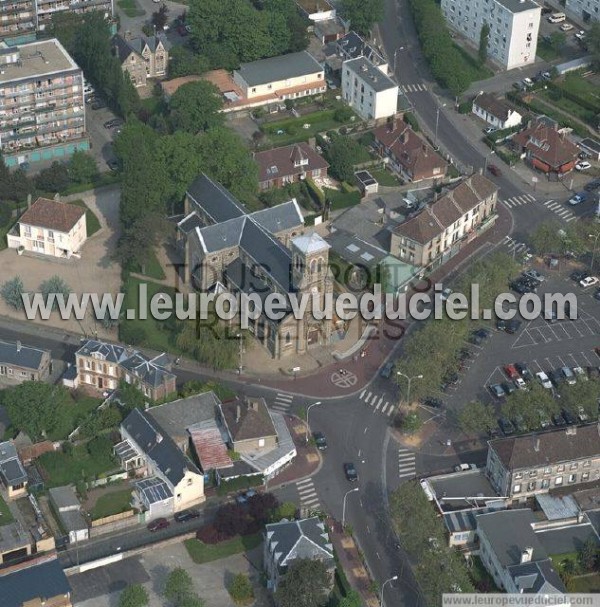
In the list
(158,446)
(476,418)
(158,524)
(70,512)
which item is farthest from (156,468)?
(476,418)

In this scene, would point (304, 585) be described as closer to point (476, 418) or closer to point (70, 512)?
point (70, 512)

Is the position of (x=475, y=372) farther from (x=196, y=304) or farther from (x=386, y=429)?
(x=196, y=304)

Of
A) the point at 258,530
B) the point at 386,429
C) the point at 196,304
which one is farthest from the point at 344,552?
the point at 196,304

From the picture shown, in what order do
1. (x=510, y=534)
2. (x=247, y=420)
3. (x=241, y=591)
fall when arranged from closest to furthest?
(x=241, y=591) → (x=510, y=534) → (x=247, y=420)

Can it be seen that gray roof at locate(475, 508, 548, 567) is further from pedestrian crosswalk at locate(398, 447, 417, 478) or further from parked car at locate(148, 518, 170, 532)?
parked car at locate(148, 518, 170, 532)

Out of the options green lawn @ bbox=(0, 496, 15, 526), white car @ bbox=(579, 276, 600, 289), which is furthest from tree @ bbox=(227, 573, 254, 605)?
white car @ bbox=(579, 276, 600, 289)

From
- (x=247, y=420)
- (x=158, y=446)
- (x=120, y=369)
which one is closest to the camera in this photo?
(x=158, y=446)

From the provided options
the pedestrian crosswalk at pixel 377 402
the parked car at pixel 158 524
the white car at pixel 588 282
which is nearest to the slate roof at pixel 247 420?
the parked car at pixel 158 524
